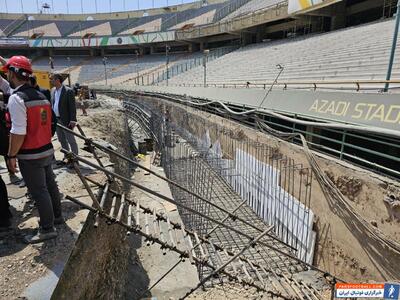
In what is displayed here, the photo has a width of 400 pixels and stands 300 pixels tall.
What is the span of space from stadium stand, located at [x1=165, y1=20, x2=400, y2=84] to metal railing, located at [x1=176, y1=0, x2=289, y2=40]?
3350mm

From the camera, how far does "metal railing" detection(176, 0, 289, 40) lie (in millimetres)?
24875

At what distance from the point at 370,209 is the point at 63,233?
4.38 m

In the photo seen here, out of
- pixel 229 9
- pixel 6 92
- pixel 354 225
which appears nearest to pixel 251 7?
pixel 229 9

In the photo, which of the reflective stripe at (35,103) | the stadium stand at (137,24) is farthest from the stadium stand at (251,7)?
the reflective stripe at (35,103)

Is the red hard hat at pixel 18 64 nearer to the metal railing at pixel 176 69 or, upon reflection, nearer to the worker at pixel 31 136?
the worker at pixel 31 136

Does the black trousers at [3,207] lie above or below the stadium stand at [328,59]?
below

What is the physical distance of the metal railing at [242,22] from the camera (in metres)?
24.9

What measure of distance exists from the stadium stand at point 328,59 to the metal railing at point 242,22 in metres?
3.35

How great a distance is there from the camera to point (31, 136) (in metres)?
2.89

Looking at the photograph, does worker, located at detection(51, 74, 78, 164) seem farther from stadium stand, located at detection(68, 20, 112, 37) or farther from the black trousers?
stadium stand, located at detection(68, 20, 112, 37)

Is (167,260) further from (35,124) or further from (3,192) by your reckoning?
(35,124)

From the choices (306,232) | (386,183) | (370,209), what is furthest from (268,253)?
(386,183)

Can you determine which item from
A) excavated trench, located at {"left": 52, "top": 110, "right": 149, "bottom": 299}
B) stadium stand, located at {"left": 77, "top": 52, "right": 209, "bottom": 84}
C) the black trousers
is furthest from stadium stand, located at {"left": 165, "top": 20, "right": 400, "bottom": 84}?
stadium stand, located at {"left": 77, "top": 52, "right": 209, "bottom": 84}

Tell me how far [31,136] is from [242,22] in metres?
30.5
